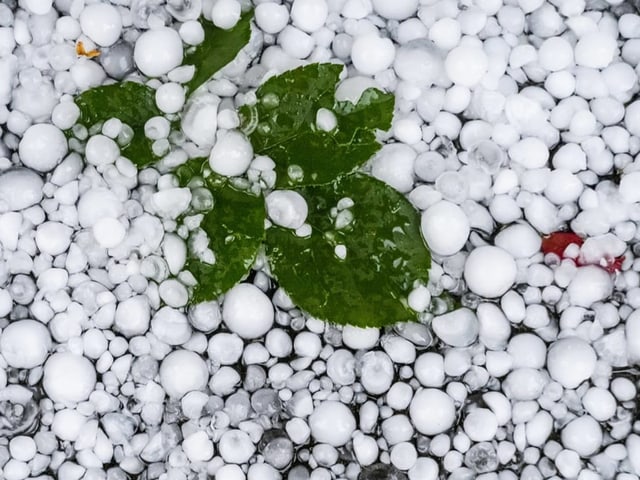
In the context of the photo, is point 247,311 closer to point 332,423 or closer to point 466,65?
point 332,423

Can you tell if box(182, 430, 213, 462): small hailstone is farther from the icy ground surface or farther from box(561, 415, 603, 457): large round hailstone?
box(561, 415, 603, 457): large round hailstone

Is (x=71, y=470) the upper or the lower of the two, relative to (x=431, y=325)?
lower

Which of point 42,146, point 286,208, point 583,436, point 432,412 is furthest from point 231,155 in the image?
point 583,436

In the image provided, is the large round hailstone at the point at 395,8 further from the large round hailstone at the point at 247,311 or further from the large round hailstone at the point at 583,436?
the large round hailstone at the point at 583,436

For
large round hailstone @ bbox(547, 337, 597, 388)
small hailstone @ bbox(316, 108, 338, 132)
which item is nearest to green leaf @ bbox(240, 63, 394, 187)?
small hailstone @ bbox(316, 108, 338, 132)

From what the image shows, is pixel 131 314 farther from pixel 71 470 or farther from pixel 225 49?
pixel 225 49

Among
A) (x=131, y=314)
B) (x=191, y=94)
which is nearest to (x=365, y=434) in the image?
(x=131, y=314)

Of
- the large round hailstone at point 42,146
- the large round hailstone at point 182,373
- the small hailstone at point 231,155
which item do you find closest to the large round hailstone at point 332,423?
the large round hailstone at point 182,373
